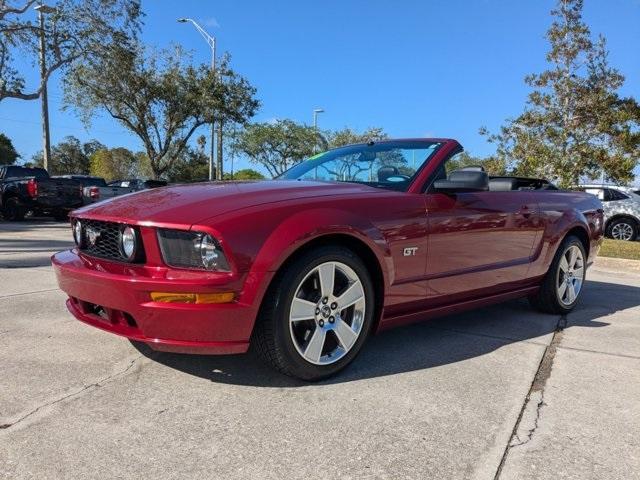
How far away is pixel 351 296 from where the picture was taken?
3.21m

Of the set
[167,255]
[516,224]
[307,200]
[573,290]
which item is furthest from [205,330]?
[573,290]

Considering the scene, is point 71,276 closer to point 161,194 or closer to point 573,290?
point 161,194

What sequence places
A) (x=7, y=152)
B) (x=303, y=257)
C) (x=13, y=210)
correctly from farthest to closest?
(x=7, y=152) → (x=13, y=210) → (x=303, y=257)

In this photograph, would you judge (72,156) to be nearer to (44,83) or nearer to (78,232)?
(44,83)

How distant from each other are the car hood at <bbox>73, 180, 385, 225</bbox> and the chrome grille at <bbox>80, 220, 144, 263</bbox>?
0.05 meters

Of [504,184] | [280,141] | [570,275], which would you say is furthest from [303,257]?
[280,141]

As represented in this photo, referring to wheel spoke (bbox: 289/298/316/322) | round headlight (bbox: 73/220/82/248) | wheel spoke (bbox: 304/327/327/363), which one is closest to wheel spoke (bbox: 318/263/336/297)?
wheel spoke (bbox: 289/298/316/322)

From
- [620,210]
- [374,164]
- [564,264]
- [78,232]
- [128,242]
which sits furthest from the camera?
[620,210]

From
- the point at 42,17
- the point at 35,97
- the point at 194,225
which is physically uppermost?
the point at 42,17

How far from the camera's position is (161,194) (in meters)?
3.37

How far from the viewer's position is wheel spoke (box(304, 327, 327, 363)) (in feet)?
9.96

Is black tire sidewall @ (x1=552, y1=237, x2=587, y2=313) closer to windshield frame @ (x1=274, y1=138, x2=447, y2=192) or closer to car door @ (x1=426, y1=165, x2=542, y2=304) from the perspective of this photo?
car door @ (x1=426, y1=165, x2=542, y2=304)

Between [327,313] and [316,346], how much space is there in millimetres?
194

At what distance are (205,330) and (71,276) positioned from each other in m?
0.92
